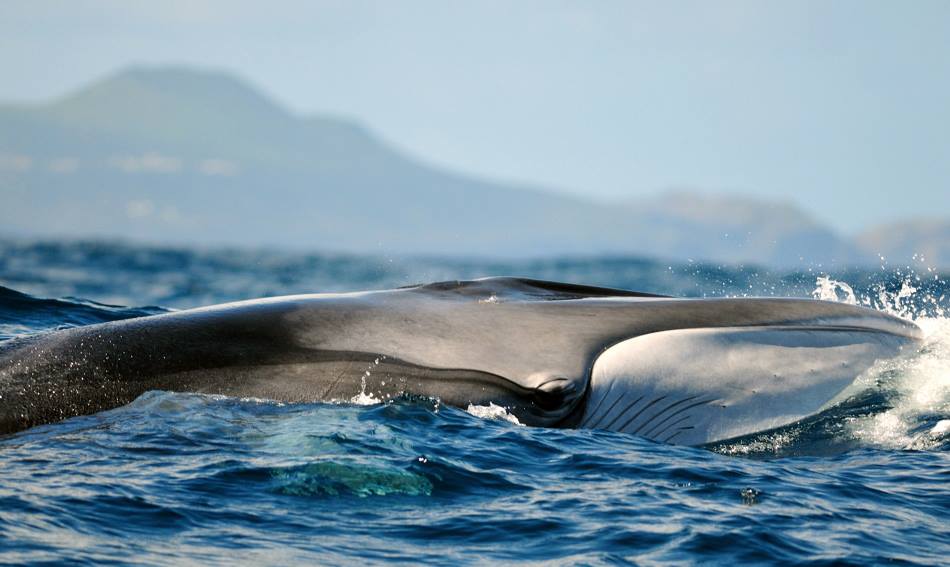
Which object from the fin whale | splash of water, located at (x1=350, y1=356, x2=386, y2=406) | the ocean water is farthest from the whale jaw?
splash of water, located at (x1=350, y1=356, x2=386, y2=406)

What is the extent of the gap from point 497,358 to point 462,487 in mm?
1257

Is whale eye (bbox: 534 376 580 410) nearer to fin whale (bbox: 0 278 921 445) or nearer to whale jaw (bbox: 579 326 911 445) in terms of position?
fin whale (bbox: 0 278 921 445)

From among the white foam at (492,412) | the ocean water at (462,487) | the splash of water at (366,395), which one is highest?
the splash of water at (366,395)

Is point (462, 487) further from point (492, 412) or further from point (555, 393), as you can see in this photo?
point (555, 393)

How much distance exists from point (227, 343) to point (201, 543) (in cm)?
254

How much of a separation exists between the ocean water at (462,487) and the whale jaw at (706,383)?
0.17 m

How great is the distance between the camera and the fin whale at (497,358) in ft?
27.9

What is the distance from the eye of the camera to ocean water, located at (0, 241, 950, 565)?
21.2ft

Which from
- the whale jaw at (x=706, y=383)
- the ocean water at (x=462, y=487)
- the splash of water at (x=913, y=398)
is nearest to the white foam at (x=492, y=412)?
the ocean water at (x=462, y=487)

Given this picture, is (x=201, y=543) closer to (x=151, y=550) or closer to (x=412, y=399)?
(x=151, y=550)

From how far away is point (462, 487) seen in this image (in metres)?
7.63

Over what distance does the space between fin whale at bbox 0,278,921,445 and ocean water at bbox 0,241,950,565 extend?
183mm

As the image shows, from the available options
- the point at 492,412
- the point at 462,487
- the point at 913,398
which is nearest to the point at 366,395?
the point at 492,412

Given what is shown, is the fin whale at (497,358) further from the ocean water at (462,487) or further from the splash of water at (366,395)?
the ocean water at (462,487)
